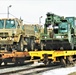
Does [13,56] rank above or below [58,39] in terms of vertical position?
below

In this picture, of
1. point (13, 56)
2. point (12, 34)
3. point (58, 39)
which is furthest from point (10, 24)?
point (58, 39)

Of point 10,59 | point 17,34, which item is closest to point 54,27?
point 17,34

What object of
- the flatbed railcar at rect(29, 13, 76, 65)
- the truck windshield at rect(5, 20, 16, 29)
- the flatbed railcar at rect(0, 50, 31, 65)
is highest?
the truck windshield at rect(5, 20, 16, 29)

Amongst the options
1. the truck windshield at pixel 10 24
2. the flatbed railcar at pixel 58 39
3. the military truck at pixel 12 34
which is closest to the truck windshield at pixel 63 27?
the flatbed railcar at pixel 58 39

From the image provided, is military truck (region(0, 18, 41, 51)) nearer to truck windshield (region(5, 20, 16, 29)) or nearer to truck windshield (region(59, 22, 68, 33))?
truck windshield (region(5, 20, 16, 29))

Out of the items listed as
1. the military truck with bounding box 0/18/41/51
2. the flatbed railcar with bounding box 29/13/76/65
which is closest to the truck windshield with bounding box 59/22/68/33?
the flatbed railcar with bounding box 29/13/76/65

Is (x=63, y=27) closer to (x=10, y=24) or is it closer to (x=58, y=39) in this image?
(x=58, y=39)

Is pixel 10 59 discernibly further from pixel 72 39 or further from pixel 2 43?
pixel 72 39

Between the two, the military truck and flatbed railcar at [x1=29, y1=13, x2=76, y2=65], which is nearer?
flatbed railcar at [x1=29, y1=13, x2=76, y2=65]

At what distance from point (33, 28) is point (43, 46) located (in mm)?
3781

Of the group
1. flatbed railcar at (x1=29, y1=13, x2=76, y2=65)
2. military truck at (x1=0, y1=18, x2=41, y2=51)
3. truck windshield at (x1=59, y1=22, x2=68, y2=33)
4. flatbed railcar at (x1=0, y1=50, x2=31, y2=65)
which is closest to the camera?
flatbed railcar at (x1=0, y1=50, x2=31, y2=65)

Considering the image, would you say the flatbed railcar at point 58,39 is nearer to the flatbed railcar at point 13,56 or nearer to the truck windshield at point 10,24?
the flatbed railcar at point 13,56

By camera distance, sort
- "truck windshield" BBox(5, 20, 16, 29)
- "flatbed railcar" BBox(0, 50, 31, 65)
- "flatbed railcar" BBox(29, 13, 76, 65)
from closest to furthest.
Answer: "flatbed railcar" BBox(0, 50, 31, 65) → "flatbed railcar" BBox(29, 13, 76, 65) → "truck windshield" BBox(5, 20, 16, 29)

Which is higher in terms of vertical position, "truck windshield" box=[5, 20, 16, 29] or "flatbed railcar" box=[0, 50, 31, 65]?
"truck windshield" box=[5, 20, 16, 29]
